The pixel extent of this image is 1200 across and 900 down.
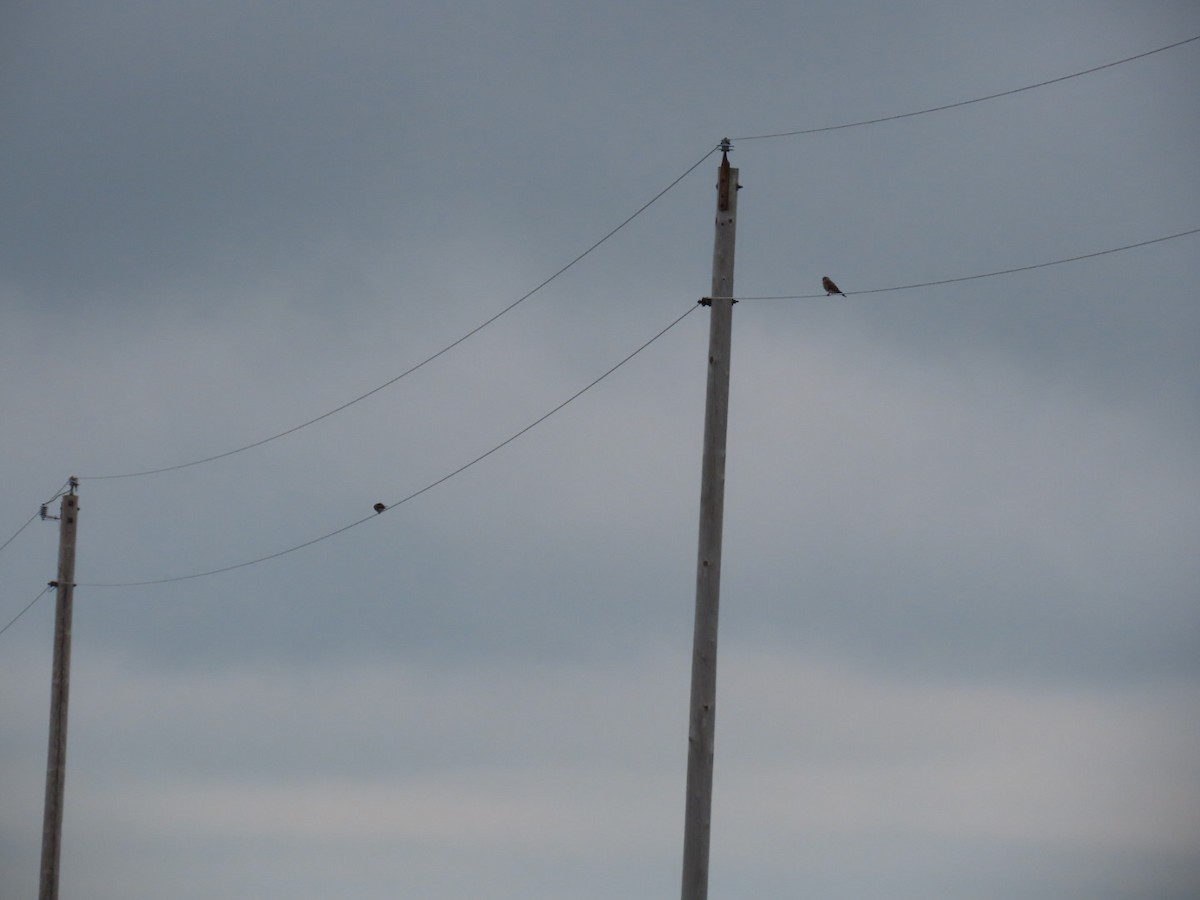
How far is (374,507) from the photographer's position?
2736 cm

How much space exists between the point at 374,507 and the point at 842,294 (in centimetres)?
1043

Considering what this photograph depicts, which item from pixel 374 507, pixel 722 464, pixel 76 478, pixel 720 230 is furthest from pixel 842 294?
pixel 76 478

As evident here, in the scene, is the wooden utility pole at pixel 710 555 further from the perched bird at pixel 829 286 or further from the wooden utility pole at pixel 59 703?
the wooden utility pole at pixel 59 703

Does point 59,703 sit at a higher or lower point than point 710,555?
lower

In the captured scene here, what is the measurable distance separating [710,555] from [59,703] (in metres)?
16.3

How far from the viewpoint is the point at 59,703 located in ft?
93.7

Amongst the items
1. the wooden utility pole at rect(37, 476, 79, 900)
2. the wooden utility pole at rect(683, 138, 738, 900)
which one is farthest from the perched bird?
the wooden utility pole at rect(37, 476, 79, 900)

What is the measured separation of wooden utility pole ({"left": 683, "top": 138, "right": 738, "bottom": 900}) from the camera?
52.9 feet

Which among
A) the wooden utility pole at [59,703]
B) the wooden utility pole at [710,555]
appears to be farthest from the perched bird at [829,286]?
the wooden utility pole at [59,703]

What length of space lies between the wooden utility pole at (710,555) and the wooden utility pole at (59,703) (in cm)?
1578

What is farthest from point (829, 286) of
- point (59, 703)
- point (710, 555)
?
point (59, 703)

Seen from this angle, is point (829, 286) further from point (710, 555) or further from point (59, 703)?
point (59, 703)

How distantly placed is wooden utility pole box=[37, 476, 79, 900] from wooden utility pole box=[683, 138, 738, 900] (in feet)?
51.8

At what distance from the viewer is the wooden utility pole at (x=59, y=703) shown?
28.0m
